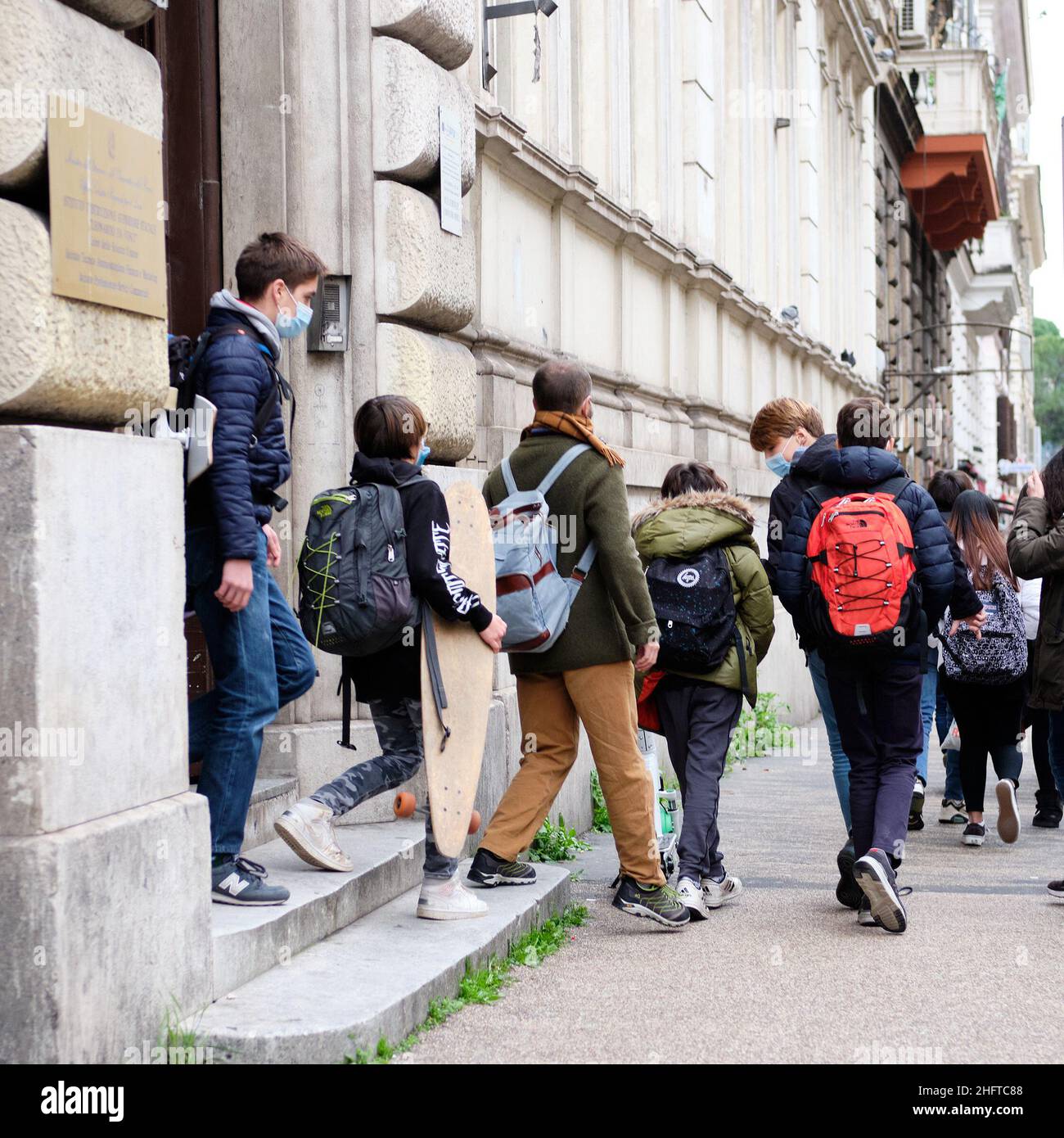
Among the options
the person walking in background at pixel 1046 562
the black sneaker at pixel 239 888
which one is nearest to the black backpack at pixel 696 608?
the person walking in background at pixel 1046 562

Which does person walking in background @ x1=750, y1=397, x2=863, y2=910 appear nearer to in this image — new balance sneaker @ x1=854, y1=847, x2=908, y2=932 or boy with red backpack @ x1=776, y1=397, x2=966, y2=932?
boy with red backpack @ x1=776, y1=397, x2=966, y2=932

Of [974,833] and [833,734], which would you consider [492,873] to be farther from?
[974,833]

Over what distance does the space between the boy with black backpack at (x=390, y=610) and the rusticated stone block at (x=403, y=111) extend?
1.65m

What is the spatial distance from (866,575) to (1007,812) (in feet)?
8.07

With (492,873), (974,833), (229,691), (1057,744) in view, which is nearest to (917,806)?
(974,833)

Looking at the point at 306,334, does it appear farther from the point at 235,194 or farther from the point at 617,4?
the point at 617,4

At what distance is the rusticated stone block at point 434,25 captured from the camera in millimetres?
6719

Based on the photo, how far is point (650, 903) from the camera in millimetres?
6027

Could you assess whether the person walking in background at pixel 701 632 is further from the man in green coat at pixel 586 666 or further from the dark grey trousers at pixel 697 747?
the man in green coat at pixel 586 666

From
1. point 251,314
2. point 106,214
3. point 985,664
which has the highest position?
point 106,214

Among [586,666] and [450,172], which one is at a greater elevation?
[450,172]

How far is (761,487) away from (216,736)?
1049cm

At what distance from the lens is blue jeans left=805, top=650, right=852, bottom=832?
6.54m
